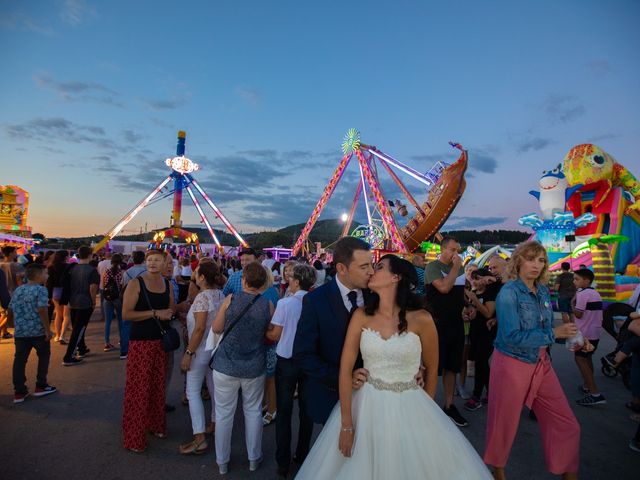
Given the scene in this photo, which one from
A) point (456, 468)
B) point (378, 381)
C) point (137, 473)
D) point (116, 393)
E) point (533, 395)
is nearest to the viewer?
point (456, 468)

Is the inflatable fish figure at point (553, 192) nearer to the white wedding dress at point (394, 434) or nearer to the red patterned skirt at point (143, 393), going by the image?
the white wedding dress at point (394, 434)

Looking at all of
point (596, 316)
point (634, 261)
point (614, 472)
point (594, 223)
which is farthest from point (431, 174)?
point (614, 472)

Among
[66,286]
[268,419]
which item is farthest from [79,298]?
[268,419]

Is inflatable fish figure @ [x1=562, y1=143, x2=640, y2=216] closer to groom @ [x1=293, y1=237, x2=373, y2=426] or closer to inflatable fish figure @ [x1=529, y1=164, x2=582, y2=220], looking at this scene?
inflatable fish figure @ [x1=529, y1=164, x2=582, y2=220]

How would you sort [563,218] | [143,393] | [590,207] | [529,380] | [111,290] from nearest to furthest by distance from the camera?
[529,380]
[143,393]
[111,290]
[563,218]
[590,207]

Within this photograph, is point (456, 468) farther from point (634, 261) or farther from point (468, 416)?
point (634, 261)

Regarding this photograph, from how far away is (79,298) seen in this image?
5.91 meters

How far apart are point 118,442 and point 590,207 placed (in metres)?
20.2

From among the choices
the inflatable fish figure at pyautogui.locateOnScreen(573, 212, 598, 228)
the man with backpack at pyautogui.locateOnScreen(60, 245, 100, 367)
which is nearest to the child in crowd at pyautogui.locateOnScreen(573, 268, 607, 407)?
the man with backpack at pyautogui.locateOnScreen(60, 245, 100, 367)

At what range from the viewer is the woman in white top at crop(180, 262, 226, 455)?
10.8 feet

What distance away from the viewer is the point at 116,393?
4637 mm

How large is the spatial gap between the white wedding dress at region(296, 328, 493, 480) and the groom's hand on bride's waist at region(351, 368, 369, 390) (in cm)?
4

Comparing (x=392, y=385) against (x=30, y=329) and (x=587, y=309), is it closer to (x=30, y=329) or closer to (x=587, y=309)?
(x=587, y=309)

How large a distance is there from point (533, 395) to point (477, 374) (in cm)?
215
